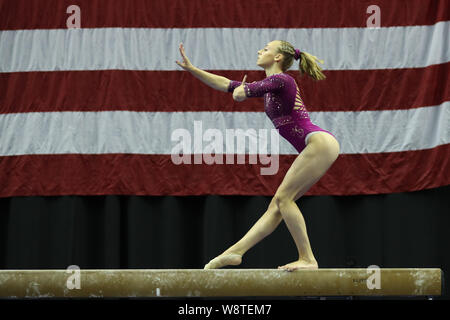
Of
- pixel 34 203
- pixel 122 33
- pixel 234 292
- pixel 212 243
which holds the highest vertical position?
pixel 122 33

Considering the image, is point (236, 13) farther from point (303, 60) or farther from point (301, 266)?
point (301, 266)

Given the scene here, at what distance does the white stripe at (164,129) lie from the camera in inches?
230

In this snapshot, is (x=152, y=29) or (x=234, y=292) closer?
(x=234, y=292)

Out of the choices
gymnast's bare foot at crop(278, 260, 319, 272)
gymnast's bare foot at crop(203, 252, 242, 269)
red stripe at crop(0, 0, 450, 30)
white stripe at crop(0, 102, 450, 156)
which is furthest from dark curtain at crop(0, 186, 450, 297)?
gymnast's bare foot at crop(278, 260, 319, 272)

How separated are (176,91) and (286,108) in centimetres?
207

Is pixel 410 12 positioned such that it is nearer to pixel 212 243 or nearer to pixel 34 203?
pixel 212 243

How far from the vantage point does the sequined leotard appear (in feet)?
13.2

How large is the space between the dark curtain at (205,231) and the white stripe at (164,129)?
0.48 m

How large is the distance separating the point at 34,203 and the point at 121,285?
92.8 inches

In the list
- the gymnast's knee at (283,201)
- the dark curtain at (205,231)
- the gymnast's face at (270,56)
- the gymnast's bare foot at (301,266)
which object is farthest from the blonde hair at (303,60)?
the dark curtain at (205,231)

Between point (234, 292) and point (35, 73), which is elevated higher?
point (35, 73)

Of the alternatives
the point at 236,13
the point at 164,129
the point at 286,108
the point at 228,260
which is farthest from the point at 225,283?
the point at 236,13

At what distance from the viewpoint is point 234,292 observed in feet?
13.3

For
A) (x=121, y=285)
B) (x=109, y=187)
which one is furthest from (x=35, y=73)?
(x=121, y=285)
